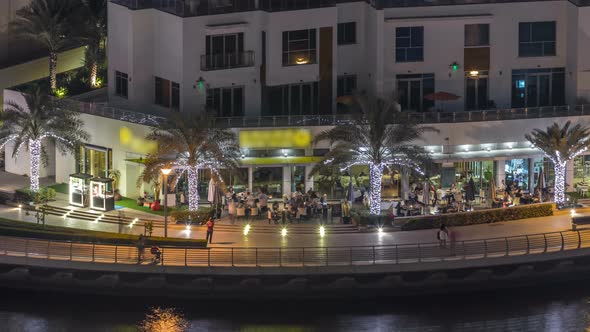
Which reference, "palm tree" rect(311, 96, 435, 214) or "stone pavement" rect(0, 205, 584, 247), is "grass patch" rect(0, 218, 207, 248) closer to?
"stone pavement" rect(0, 205, 584, 247)

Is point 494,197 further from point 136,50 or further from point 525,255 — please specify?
point 136,50

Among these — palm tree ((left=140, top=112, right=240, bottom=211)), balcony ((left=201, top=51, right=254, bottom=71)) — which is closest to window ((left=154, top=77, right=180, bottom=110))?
balcony ((left=201, top=51, right=254, bottom=71))

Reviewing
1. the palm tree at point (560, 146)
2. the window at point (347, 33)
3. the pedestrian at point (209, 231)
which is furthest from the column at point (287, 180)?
the palm tree at point (560, 146)

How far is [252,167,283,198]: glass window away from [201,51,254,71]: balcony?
6.52 m

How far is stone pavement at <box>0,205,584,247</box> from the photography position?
83125 millimetres

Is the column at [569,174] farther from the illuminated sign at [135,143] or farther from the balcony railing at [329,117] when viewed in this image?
the illuminated sign at [135,143]

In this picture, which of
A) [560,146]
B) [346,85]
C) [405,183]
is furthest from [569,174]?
[346,85]

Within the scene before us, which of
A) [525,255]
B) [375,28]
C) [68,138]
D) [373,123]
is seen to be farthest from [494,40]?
[68,138]

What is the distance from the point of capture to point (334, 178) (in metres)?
91.8

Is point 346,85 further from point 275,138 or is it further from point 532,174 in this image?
point 532,174

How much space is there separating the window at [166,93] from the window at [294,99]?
5.56m

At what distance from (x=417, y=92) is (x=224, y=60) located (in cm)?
1232

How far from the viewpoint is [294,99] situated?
95.4m

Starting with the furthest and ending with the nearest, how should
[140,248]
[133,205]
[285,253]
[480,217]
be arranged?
1. [133,205]
2. [480,217]
3. [285,253]
4. [140,248]
